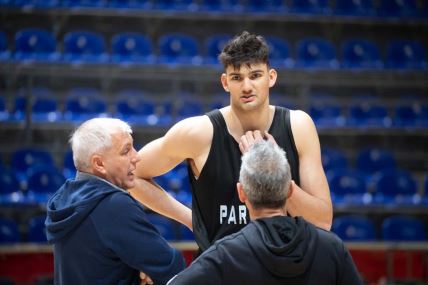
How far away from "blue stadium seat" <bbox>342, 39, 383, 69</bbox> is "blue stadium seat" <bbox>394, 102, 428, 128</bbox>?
34.7 inches

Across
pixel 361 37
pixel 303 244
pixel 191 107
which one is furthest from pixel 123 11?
pixel 303 244

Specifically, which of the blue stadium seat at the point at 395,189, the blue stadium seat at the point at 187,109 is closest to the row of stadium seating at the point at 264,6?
the blue stadium seat at the point at 187,109

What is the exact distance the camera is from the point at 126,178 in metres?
3.10

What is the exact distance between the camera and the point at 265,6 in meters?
13.6

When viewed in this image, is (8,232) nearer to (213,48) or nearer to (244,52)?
(213,48)

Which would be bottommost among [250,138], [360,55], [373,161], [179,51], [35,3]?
[373,161]

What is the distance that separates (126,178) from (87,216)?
0.81 ft

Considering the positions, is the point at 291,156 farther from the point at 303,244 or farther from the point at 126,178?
the point at 303,244

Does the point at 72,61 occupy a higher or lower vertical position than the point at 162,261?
higher

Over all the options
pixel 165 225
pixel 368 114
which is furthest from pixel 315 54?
pixel 165 225

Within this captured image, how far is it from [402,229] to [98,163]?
8.25 m

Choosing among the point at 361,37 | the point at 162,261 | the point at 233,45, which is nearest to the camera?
the point at 162,261

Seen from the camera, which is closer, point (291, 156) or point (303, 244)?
point (303, 244)

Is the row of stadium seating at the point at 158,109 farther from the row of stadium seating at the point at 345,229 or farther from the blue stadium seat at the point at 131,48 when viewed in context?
the row of stadium seating at the point at 345,229
